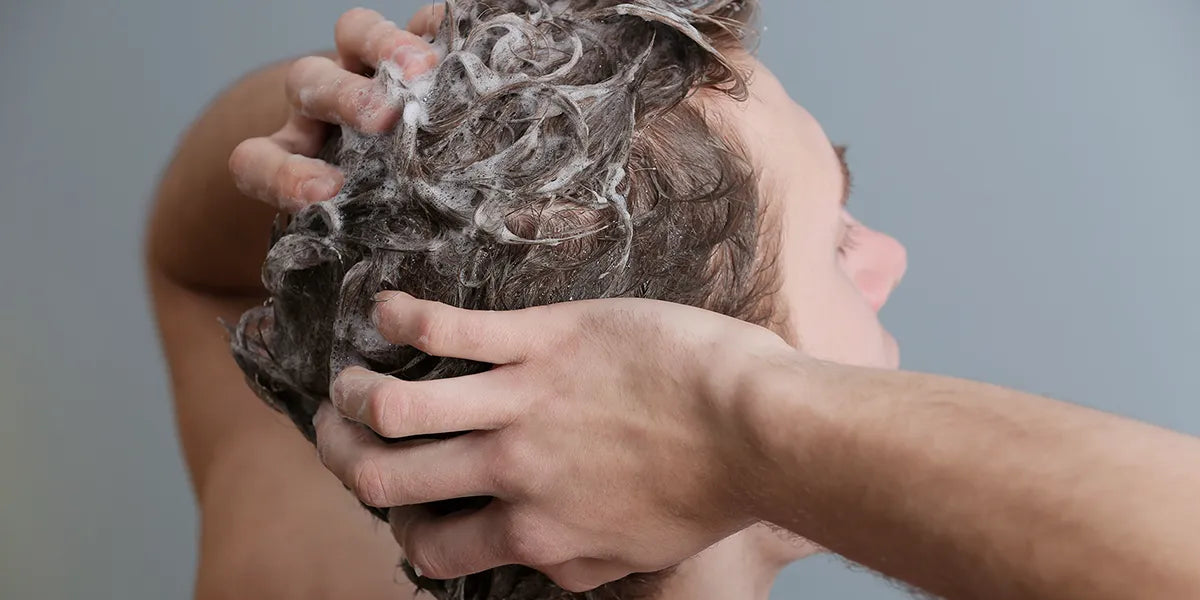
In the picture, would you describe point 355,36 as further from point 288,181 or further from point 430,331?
point 430,331

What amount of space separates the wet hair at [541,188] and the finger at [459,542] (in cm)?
3

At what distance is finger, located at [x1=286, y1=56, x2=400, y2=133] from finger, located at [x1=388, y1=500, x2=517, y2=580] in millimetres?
226

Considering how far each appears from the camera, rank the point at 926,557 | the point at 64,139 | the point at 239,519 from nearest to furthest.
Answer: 1. the point at 926,557
2. the point at 239,519
3. the point at 64,139

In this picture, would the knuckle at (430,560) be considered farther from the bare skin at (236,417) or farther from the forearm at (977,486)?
the bare skin at (236,417)

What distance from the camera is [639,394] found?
1.53 feet

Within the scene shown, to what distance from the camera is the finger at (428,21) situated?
0.72m

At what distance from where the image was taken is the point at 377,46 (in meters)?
0.66

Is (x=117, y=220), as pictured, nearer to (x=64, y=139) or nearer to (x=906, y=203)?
(x=64, y=139)

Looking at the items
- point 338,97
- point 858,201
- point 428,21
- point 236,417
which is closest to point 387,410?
point 338,97

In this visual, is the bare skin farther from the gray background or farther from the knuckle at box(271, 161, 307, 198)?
the gray background

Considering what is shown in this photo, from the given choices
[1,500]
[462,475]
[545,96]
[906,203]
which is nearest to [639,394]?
[462,475]

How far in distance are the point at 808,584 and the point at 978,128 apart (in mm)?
700

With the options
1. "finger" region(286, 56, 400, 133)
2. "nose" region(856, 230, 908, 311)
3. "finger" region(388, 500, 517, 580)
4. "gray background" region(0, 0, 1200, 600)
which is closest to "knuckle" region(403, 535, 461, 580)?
"finger" region(388, 500, 517, 580)

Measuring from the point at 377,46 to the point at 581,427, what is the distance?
0.30 m
